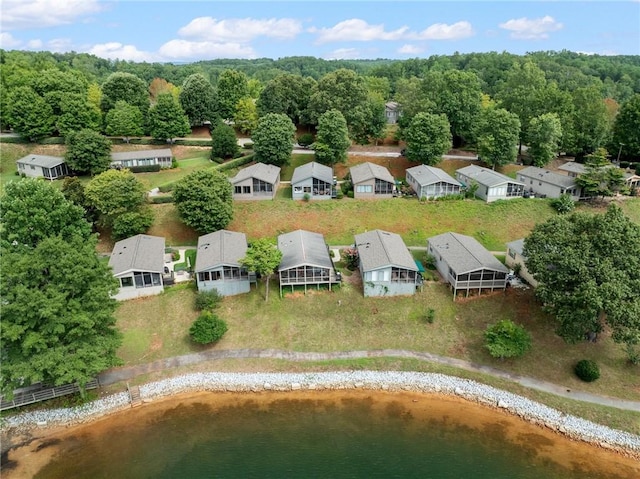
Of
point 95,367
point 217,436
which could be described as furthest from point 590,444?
point 95,367

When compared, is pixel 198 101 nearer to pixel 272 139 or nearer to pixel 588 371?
pixel 272 139

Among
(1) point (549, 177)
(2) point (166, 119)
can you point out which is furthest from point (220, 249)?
(1) point (549, 177)

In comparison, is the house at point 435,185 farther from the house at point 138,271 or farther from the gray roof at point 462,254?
the house at point 138,271

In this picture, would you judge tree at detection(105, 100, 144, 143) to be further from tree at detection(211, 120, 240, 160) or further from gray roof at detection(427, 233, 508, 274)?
gray roof at detection(427, 233, 508, 274)

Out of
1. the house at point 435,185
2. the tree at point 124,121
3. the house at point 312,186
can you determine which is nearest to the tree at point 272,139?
the house at point 312,186

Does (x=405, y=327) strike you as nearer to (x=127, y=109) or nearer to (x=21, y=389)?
(x=21, y=389)

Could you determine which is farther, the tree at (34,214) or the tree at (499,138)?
the tree at (499,138)
